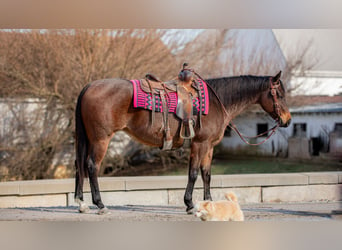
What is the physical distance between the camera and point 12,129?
9.47 m

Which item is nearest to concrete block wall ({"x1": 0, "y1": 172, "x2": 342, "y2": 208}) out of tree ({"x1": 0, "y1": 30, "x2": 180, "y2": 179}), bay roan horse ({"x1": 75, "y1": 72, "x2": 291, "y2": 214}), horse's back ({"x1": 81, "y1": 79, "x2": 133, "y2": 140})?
bay roan horse ({"x1": 75, "y1": 72, "x2": 291, "y2": 214})

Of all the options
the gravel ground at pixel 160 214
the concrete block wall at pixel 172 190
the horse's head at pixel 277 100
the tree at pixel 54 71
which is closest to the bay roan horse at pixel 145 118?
the horse's head at pixel 277 100

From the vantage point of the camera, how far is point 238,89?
16.5 ft

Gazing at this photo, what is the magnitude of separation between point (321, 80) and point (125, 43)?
16.8 feet

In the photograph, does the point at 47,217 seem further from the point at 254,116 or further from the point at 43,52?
the point at 254,116

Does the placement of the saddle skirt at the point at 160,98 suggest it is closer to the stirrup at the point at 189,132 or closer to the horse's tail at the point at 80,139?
the stirrup at the point at 189,132

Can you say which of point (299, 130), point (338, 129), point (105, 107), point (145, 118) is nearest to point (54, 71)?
point (105, 107)

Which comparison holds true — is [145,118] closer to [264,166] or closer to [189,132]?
[189,132]

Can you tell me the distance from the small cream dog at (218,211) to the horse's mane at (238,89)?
4.33 feet

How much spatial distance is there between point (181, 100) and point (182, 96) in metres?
0.05

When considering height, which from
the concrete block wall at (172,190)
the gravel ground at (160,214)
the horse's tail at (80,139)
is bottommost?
the gravel ground at (160,214)

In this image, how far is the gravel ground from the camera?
4.72 m

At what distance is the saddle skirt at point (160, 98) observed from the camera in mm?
4695
